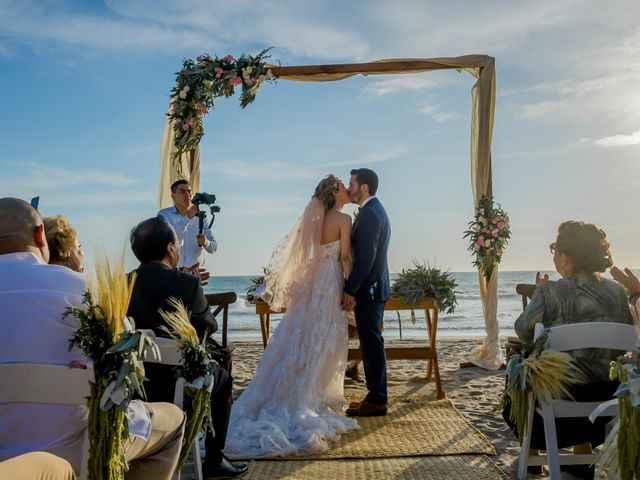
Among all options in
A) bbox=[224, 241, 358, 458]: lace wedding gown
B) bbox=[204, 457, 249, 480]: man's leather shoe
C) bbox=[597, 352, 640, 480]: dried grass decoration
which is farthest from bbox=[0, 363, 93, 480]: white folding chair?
bbox=[224, 241, 358, 458]: lace wedding gown

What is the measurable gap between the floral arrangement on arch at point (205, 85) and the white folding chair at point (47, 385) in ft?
17.3

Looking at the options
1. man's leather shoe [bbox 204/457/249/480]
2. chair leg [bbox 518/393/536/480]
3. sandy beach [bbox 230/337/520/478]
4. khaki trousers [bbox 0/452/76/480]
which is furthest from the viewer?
sandy beach [bbox 230/337/520/478]

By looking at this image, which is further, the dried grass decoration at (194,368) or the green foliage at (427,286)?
the green foliage at (427,286)

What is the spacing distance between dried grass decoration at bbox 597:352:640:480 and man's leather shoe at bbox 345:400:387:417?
3472mm

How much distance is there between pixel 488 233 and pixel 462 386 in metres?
1.79

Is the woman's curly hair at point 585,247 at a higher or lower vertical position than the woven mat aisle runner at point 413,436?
higher

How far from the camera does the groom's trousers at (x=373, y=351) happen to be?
230 inches

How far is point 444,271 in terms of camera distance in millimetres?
6590

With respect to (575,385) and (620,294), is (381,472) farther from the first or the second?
(620,294)

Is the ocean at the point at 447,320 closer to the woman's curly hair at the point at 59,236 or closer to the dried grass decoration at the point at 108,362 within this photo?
the woman's curly hair at the point at 59,236

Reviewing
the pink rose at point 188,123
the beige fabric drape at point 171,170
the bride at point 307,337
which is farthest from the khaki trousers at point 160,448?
the beige fabric drape at point 171,170

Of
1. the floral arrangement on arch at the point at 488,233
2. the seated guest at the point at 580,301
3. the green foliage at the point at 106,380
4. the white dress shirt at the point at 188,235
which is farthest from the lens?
the floral arrangement on arch at the point at 488,233

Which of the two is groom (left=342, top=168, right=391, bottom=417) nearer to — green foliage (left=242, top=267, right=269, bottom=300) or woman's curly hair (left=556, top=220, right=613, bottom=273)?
green foliage (left=242, top=267, right=269, bottom=300)

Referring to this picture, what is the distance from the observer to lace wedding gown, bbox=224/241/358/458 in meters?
4.79
